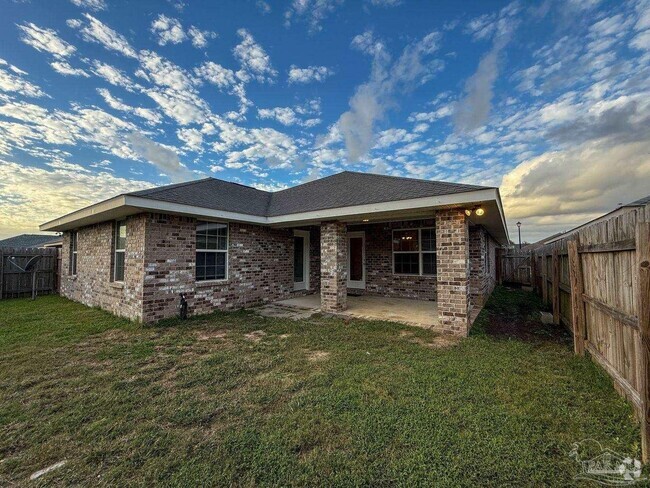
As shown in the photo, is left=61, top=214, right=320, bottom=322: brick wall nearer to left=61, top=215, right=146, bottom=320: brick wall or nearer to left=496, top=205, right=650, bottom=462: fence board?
left=61, top=215, right=146, bottom=320: brick wall

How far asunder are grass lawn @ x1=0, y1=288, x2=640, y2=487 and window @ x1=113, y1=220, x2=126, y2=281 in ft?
8.70

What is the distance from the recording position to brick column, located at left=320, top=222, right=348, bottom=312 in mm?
7465

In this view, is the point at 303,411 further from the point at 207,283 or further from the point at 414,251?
the point at 414,251

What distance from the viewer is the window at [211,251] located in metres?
7.32

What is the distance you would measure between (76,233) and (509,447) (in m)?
14.0

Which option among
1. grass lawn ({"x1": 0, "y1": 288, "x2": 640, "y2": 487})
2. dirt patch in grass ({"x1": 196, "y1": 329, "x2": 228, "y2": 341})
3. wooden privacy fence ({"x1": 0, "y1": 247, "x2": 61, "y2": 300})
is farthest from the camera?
wooden privacy fence ({"x1": 0, "y1": 247, "x2": 61, "y2": 300})

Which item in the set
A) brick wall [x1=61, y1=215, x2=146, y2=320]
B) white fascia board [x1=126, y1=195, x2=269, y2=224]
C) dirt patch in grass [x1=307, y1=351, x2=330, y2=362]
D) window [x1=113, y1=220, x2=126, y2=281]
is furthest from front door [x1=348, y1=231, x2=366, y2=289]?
window [x1=113, y1=220, x2=126, y2=281]

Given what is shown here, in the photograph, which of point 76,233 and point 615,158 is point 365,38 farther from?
point 76,233

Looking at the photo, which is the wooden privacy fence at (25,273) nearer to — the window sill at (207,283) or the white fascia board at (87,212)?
the white fascia board at (87,212)

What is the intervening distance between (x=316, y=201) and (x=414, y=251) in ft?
13.3

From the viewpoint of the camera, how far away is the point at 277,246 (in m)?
9.45

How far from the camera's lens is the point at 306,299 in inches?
379

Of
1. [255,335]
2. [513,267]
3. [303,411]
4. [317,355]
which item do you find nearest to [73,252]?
[255,335]

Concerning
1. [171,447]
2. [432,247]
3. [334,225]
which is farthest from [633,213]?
[432,247]
